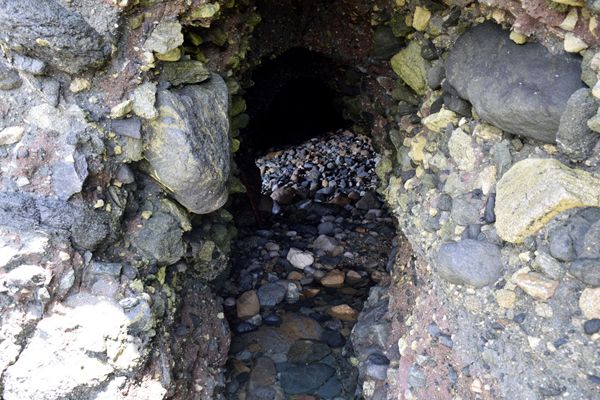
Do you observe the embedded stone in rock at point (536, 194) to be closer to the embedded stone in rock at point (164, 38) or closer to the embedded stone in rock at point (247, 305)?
the embedded stone in rock at point (164, 38)

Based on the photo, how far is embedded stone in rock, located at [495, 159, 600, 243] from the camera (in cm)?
134

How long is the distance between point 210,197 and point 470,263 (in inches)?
37.3

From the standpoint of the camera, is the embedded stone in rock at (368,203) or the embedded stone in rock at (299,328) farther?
the embedded stone in rock at (368,203)

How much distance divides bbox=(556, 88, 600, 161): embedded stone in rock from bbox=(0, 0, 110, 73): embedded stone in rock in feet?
4.32

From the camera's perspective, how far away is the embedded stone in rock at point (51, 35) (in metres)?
1.63

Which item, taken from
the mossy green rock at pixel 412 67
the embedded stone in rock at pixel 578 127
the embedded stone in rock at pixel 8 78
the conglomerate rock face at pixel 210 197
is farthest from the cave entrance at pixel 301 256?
the embedded stone in rock at pixel 8 78

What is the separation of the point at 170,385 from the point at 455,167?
47.7 inches

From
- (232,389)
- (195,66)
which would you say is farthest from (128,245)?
(232,389)

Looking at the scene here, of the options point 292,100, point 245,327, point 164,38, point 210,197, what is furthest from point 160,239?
point 292,100

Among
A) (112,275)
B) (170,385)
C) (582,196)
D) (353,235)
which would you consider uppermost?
(582,196)

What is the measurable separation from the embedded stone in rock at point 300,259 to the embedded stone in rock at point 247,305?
39cm

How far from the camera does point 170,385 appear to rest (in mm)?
1999

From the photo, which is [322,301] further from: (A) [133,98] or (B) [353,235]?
(A) [133,98]

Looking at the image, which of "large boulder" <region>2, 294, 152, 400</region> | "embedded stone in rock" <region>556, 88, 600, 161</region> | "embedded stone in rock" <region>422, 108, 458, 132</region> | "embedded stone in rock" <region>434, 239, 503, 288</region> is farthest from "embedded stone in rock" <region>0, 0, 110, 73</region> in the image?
"embedded stone in rock" <region>556, 88, 600, 161</region>
